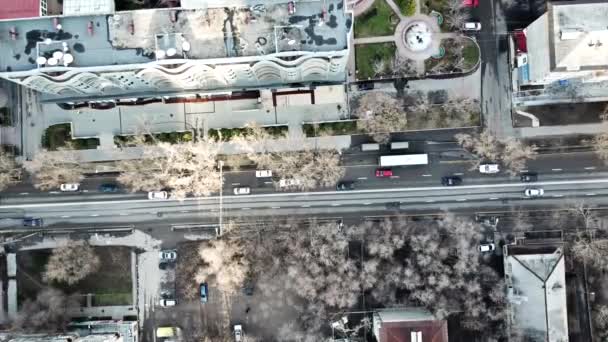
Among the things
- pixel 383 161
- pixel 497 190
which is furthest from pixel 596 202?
pixel 383 161

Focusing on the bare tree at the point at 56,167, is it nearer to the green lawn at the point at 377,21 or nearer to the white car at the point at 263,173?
the white car at the point at 263,173

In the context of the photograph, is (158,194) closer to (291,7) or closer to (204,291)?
(204,291)

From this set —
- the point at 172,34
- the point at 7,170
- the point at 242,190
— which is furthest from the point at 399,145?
the point at 7,170

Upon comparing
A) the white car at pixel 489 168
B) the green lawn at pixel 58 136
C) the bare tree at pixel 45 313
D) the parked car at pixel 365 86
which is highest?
the parked car at pixel 365 86

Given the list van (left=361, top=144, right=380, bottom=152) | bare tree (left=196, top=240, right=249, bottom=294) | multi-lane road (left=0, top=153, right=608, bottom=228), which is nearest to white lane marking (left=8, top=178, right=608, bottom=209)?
multi-lane road (left=0, top=153, right=608, bottom=228)

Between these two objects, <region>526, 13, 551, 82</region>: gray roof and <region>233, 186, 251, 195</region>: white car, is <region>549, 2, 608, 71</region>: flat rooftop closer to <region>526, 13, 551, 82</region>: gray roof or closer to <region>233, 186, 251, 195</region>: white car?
<region>526, 13, 551, 82</region>: gray roof

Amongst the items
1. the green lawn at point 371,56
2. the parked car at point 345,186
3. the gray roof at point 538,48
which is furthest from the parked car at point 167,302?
the gray roof at point 538,48
